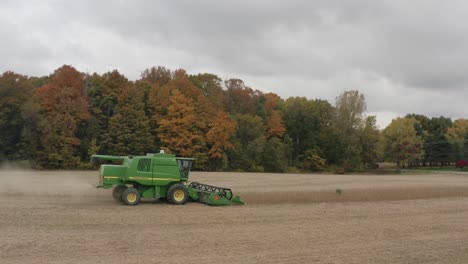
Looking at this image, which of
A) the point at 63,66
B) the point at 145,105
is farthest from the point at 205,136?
the point at 63,66

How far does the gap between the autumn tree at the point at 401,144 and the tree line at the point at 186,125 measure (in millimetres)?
216

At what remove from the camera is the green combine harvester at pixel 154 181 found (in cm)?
2184

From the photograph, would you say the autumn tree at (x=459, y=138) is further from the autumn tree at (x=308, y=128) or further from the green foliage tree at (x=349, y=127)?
the autumn tree at (x=308, y=128)

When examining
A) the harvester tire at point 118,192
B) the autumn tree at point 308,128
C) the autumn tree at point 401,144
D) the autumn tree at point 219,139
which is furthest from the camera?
the autumn tree at point 401,144

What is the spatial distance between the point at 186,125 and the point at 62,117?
55.7 feet

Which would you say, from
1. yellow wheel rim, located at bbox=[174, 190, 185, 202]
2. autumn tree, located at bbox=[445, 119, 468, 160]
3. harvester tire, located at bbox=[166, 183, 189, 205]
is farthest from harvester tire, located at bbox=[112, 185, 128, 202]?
autumn tree, located at bbox=[445, 119, 468, 160]

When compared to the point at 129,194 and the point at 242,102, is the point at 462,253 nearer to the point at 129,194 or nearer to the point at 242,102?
the point at 129,194

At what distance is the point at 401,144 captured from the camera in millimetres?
91688

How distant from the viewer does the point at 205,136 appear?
66062 millimetres

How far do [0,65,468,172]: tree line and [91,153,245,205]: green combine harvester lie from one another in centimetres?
3638

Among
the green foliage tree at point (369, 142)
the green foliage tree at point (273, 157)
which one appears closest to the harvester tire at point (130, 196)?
the green foliage tree at point (273, 157)

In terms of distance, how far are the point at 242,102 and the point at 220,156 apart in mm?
18373

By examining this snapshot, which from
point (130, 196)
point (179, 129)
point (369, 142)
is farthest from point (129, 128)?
point (369, 142)

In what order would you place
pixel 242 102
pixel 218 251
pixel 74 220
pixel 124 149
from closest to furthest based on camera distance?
1. pixel 218 251
2. pixel 74 220
3. pixel 124 149
4. pixel 242 102
